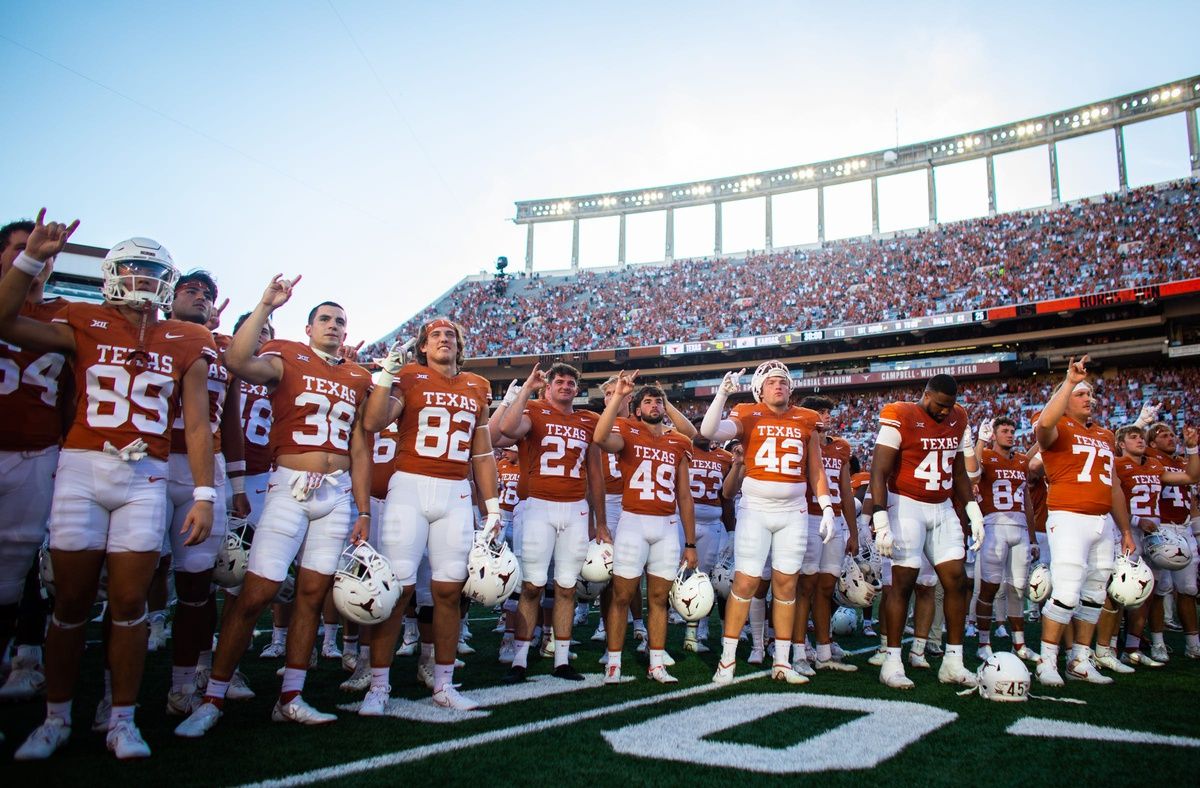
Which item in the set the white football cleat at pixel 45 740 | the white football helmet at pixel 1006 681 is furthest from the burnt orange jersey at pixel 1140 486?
the white football cleat at pixel 45 740

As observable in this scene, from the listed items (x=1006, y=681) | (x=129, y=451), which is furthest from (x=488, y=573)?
(x=1006, y=681)

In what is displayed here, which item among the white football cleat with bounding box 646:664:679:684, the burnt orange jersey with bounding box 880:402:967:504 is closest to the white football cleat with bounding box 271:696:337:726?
the white football cleat with bounding box 646:664:679:684

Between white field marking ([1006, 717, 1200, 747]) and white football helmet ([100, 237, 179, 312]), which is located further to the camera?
white field marking ([1006, 717, 1200, 747])

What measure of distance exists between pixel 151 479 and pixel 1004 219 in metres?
39.7

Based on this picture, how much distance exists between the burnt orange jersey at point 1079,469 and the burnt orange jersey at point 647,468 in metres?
3.07

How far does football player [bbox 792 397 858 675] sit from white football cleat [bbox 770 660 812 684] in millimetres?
400

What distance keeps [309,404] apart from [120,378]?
981 mm

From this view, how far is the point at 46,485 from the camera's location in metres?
4.09

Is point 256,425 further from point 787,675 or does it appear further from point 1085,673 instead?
point 1085,673

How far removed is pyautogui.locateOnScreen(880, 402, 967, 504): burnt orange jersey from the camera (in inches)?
232

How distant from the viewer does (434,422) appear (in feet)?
15.9

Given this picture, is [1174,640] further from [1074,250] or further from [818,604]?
[1074,250]

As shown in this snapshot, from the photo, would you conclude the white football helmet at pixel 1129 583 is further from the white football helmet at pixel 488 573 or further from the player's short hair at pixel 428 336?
the player's short hair at pixel 428 336

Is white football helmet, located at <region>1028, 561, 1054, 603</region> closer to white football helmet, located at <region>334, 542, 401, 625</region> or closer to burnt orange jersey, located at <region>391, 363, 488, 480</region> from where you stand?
burnt orange jersey, located at <region>391, 363, 488, 480</region>
